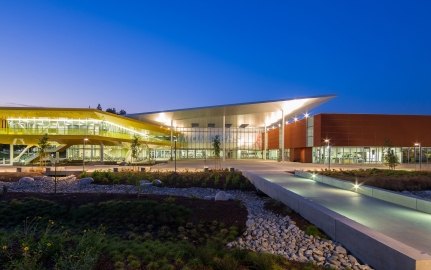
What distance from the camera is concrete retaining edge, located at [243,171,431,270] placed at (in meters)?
6.08

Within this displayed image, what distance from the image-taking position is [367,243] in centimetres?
740

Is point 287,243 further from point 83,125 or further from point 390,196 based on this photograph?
point 83,125

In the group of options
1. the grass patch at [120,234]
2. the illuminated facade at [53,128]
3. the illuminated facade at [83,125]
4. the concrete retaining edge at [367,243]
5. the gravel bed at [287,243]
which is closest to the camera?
the concrete retaining edge at [367,243]

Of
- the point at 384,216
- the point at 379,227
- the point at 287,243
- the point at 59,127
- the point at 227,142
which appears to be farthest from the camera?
the point at 227,142

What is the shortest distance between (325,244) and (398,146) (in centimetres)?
4875

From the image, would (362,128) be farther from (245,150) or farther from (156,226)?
(156,226)

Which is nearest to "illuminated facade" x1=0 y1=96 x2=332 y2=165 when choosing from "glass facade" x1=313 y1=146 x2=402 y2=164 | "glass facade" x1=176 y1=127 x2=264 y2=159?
"glass facade" x1=313 y1=146 x2=402 y2=164

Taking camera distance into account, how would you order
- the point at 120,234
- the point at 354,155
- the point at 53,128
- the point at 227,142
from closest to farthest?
the point at 120,234
the point at 53,128
the point at 354,155
the point at 227,142

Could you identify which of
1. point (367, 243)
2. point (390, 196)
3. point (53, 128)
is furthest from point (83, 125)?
point (367, 243)

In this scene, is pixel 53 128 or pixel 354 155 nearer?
pixel 53 128

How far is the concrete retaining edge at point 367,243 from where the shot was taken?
6079 millimetres

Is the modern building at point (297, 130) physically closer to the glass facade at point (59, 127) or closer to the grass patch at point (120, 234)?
the glass facade at point (59, 127)

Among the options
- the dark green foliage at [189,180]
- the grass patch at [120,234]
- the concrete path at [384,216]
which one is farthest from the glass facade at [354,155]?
the grass patch at [120,234]

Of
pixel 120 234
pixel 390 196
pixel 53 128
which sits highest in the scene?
pixel 53 128
